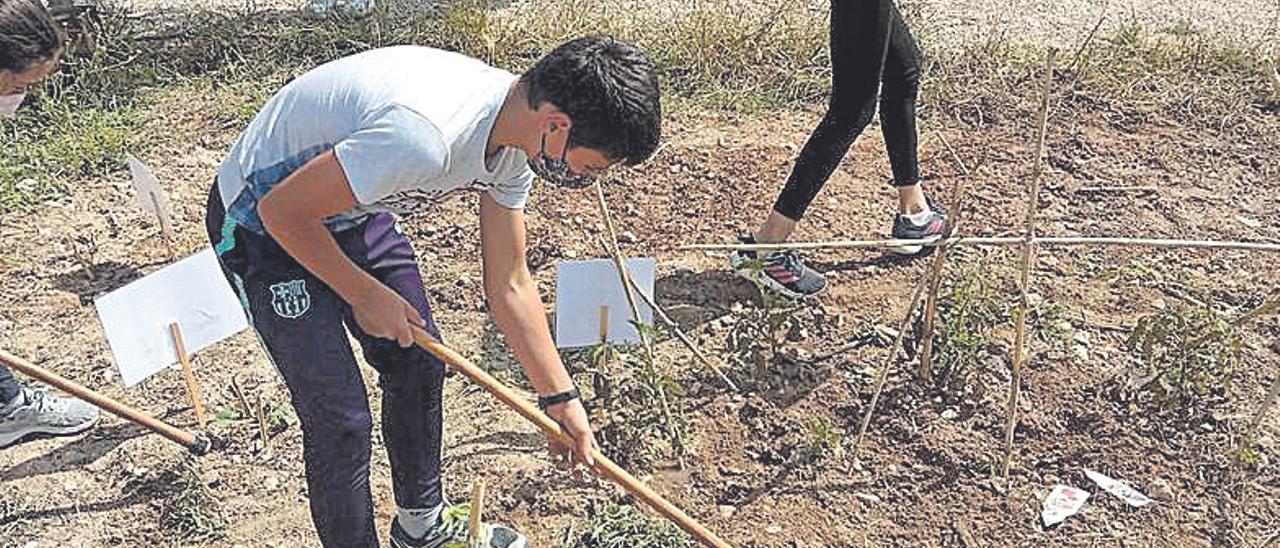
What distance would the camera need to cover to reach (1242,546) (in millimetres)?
2562

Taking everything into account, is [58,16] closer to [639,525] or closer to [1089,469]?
[639,525]

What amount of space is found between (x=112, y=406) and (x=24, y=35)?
3.00ft

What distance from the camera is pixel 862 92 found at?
3146 millimetres

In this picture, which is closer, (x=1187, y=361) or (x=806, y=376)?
(x=1187, y=361)

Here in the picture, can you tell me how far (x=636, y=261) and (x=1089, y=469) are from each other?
45.9 inches

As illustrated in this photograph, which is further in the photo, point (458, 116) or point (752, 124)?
point (752, 124)

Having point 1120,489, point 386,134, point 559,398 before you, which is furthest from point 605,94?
point 1120,489

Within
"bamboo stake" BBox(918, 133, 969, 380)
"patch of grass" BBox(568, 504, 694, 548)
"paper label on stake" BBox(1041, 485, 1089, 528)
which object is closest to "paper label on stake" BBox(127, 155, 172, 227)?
"patch of grass" BBox(568, 504, 694, 548)

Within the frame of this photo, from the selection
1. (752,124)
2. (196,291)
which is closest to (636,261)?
(196,291)

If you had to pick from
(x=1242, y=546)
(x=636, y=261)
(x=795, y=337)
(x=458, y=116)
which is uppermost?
(x=458, y=116)

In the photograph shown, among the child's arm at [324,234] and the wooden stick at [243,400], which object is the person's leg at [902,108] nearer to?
the child's arm at [324,234]

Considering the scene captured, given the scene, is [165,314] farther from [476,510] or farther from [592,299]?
[476,510]

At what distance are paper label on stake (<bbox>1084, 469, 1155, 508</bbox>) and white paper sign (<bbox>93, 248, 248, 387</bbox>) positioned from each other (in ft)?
6.68

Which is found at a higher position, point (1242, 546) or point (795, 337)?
point (795, 337)
